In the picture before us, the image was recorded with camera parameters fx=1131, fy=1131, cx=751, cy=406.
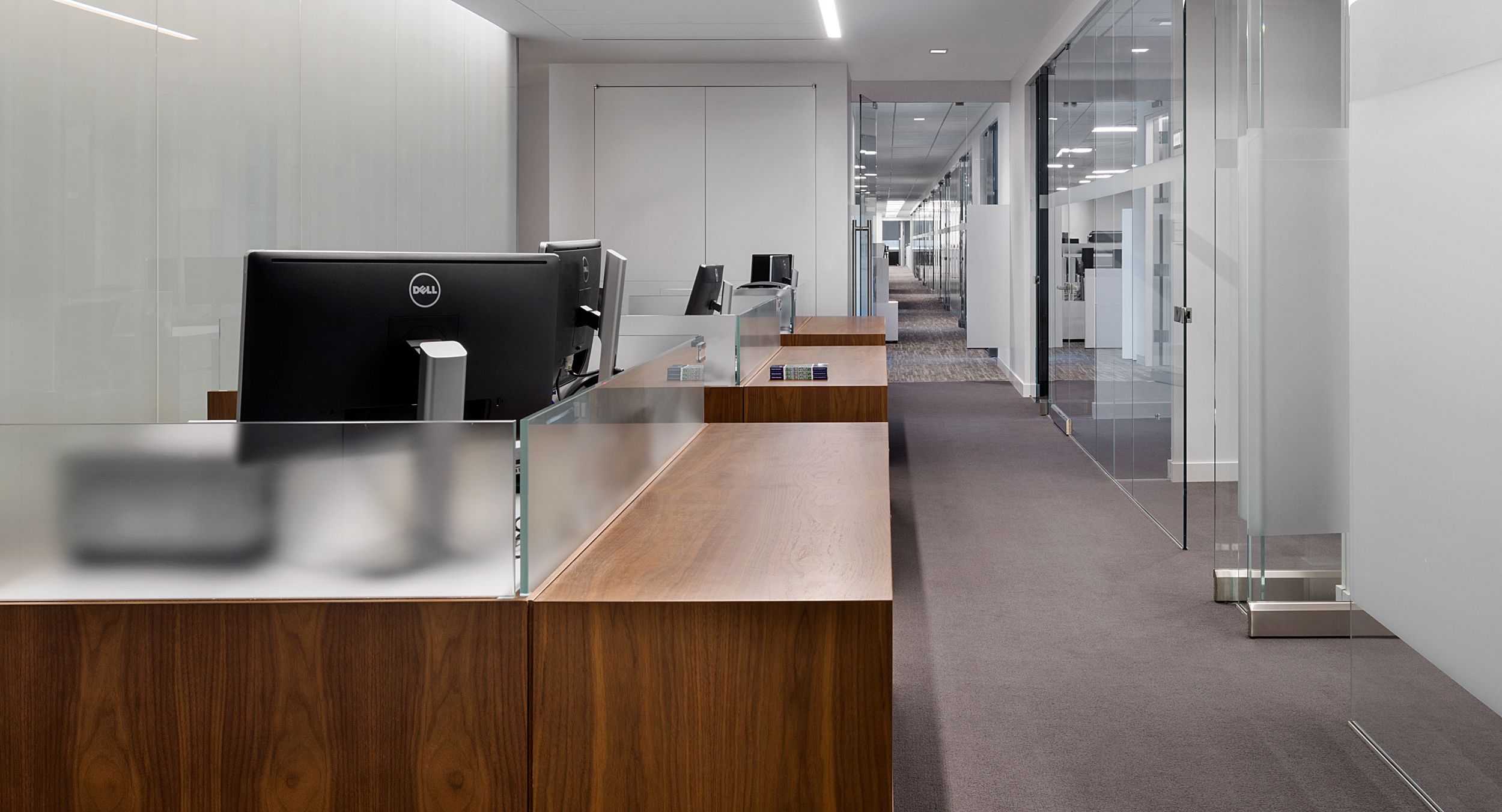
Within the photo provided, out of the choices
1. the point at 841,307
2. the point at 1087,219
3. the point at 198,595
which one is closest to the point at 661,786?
the point at 198,595

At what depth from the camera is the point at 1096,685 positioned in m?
3.25

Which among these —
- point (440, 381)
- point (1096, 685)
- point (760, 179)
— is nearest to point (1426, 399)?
point (1096, 685)

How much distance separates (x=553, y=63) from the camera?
10.4 m

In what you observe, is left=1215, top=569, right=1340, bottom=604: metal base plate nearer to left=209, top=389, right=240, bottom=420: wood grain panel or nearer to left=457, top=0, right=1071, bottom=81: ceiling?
left=209, top=389, right=240, bottom=420: wood grain panel

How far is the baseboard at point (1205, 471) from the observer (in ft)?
12.7

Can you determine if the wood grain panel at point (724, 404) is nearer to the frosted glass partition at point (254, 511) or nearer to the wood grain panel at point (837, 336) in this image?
the wood grain panel at point (837, 336)

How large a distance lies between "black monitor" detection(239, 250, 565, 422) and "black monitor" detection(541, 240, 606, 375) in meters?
0.80

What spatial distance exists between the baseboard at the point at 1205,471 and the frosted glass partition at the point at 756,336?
5.81 ft

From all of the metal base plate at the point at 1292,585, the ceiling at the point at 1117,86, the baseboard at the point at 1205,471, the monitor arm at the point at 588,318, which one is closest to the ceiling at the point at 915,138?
the ceiling at the point at 1117,86

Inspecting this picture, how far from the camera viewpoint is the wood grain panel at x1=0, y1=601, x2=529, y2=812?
1.52 m

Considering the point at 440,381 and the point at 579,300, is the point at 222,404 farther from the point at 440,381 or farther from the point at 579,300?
the point at 440,381

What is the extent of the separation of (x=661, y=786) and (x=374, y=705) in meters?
0.40

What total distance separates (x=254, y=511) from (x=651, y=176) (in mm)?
9331

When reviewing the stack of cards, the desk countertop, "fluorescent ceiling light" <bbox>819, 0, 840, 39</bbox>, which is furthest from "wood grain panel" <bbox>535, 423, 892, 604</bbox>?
"fluorescent ceiling light" <bbox>819, 0, 840, 39</bbox>
